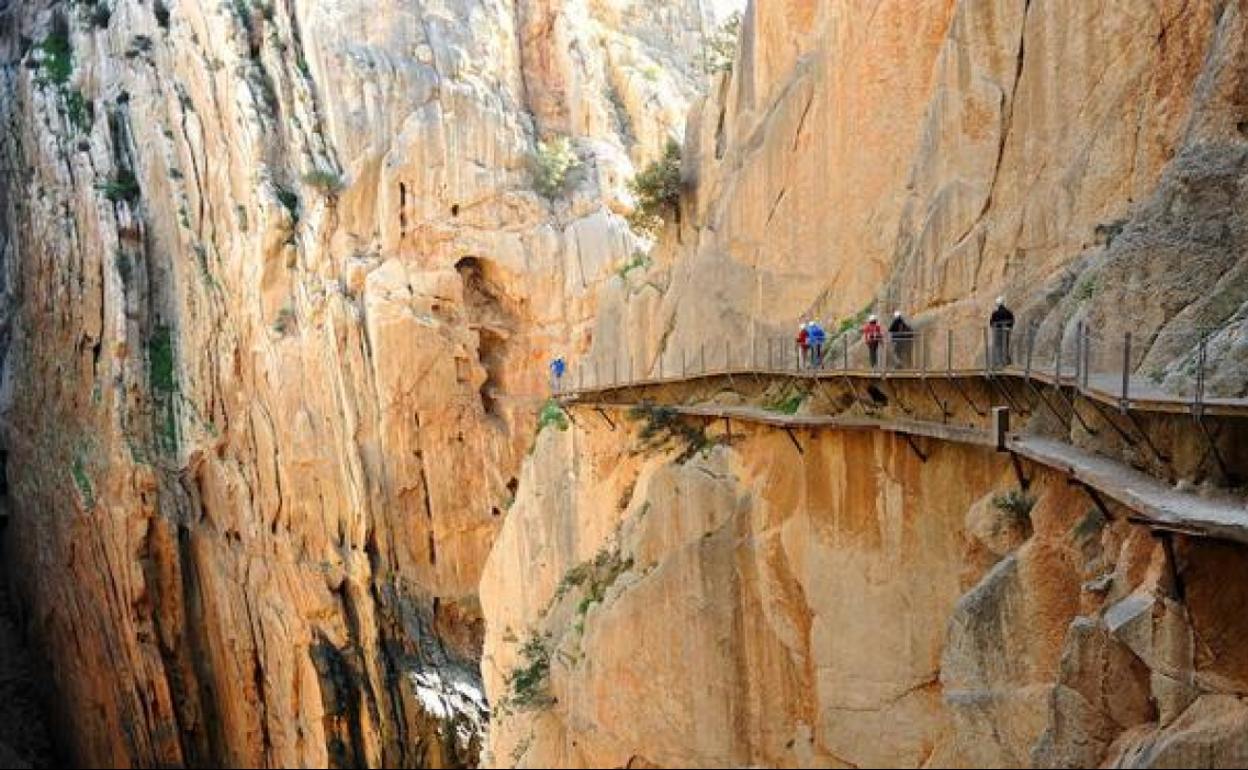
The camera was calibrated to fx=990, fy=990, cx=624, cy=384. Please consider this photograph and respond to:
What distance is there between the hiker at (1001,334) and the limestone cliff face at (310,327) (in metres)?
23.6

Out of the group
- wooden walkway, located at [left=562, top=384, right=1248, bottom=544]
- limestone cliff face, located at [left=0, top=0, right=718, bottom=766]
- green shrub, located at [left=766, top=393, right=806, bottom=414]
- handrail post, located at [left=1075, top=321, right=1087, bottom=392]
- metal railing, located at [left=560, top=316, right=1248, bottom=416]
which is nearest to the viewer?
wooden walkway, located at [left=562, top=384, right=1248, bottom=544]

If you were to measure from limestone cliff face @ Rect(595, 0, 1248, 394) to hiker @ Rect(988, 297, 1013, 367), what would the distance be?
33cm

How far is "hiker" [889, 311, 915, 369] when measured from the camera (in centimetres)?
1102

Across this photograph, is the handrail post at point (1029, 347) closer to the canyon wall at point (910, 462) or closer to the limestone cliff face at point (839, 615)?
the canyon wall at point (910, 462)

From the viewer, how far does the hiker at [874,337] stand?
36.8 ft

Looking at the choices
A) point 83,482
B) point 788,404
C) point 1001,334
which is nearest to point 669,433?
point 788,404

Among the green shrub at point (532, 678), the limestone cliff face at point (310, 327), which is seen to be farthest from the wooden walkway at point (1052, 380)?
the limestone cliff face at point (310, 327)

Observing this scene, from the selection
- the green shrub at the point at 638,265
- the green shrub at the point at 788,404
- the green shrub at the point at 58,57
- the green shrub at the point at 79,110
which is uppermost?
the green shrub at the point at 58,57

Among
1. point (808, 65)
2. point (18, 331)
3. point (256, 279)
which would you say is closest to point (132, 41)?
point (256, 279)

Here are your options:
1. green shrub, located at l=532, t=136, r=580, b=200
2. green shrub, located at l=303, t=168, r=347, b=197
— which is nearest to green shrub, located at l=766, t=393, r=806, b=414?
green shrub, located at l=532, t=136, r=580, b=200

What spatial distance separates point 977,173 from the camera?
10898mm

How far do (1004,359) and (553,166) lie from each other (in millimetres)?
25989

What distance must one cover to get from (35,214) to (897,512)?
3818cm

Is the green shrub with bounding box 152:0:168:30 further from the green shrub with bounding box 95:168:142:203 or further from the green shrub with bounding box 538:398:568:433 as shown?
the green shrub with bounding box 538:398:568:433
